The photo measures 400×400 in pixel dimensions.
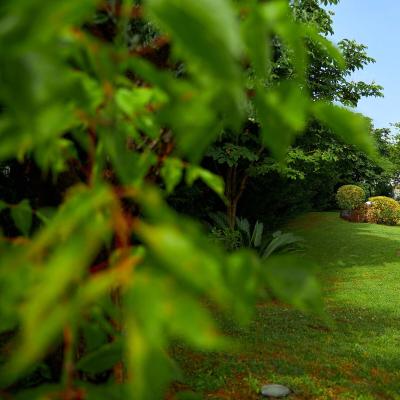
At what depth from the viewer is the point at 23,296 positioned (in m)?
0.65

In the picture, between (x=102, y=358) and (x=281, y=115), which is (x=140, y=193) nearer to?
(x=281, y=115)

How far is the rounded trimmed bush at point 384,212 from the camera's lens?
2609cm

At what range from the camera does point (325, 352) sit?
7.27m

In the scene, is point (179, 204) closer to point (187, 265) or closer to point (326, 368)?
point (326, 368)

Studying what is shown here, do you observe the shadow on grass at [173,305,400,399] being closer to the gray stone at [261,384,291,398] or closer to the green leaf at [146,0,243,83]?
the gray stone at [261,384,291,398]

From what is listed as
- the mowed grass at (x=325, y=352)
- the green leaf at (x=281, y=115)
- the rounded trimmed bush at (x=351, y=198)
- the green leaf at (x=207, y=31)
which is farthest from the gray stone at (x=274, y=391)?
the rounded trimmed bush at (x=351, y=198)

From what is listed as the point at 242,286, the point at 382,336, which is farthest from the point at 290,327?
the point at 242,286

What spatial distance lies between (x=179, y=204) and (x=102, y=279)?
507 inches

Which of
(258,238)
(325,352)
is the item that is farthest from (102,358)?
(258,238)

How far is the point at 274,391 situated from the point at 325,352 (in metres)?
2.16

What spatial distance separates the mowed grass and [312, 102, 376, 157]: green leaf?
412cm

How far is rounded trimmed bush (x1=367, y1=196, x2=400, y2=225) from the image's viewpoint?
26.1m

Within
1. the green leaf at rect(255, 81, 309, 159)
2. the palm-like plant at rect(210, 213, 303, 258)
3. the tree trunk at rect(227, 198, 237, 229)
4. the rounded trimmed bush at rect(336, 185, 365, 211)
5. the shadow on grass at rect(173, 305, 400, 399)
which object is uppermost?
the rounded trimmed bush at rect(336, 185, 365, 211)

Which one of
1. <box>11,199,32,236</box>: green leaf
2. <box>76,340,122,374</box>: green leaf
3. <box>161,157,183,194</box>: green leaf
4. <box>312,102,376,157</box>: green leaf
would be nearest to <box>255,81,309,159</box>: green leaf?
<box>312,102,376,157</box>: green leaf
